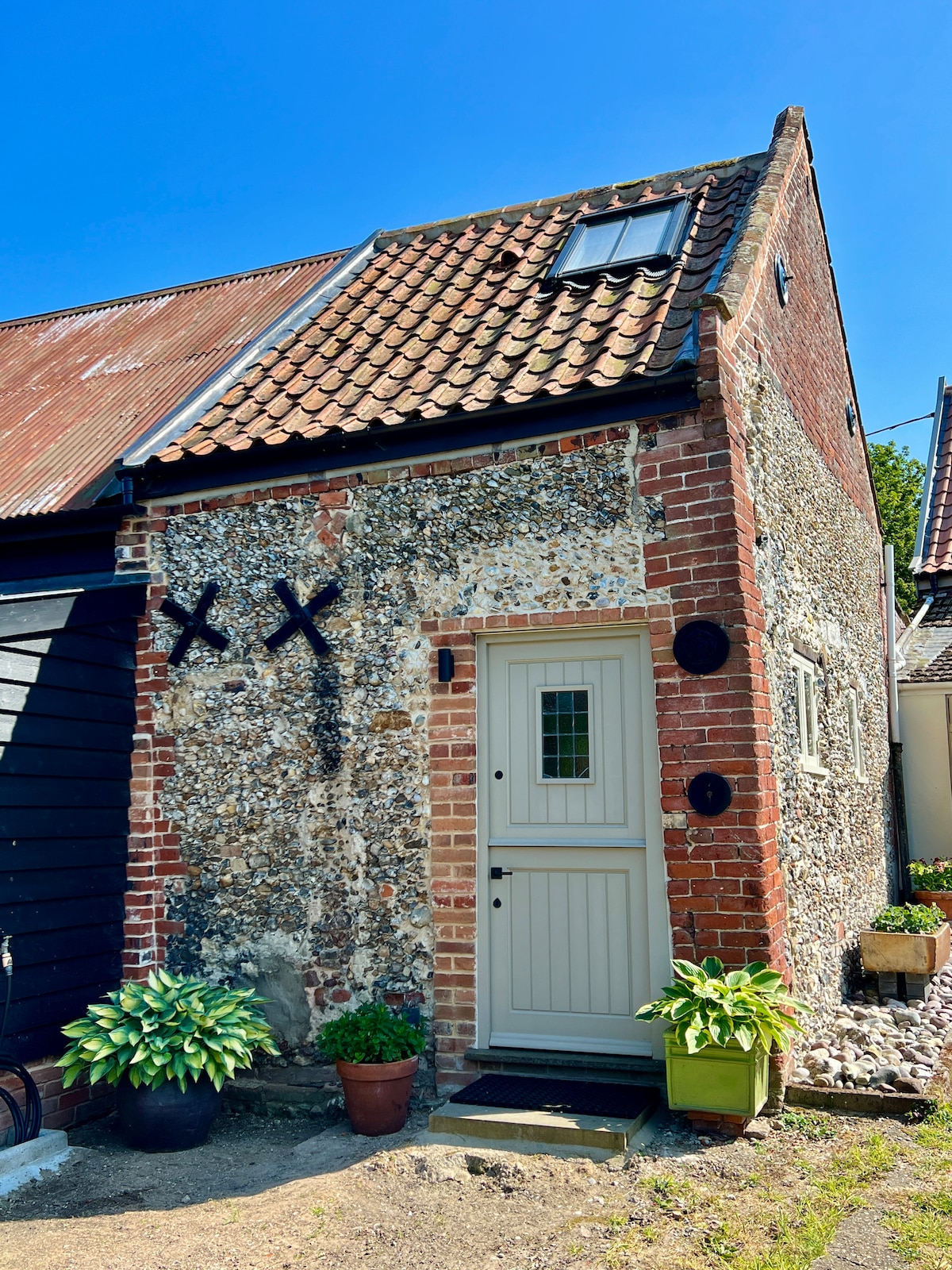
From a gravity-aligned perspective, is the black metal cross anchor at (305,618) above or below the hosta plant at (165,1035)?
above

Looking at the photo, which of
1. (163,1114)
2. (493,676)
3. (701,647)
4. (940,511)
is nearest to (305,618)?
(493,676)

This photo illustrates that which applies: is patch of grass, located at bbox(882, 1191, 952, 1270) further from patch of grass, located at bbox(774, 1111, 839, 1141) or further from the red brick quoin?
the red brick quoin

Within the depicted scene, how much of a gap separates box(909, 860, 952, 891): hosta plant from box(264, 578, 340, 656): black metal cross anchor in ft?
23.2

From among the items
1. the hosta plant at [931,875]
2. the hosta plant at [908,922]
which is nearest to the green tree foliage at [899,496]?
the hosta plant at [931,875]

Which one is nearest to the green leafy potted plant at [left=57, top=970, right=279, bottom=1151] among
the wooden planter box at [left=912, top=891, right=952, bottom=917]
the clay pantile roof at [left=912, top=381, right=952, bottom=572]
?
the wooden planter box at [left=912, top=891, right=952, bottom=917]

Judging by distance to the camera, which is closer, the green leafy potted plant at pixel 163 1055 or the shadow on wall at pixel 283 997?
the green leafy potted plant at pixel 163 1055

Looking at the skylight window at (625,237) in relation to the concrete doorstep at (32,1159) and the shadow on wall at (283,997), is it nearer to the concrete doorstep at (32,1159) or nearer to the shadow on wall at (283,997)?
Answer: the shadow on wall at (283,997)

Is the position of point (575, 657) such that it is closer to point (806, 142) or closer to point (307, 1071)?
point (307, 1071)

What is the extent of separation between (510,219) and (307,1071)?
704cm

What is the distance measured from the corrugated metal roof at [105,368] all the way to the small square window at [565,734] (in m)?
3.48

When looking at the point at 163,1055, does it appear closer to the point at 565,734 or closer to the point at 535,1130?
the point at 535,1130

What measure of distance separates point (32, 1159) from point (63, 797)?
6.19 ft

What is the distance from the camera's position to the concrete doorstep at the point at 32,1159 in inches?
191

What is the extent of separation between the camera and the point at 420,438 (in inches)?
238
